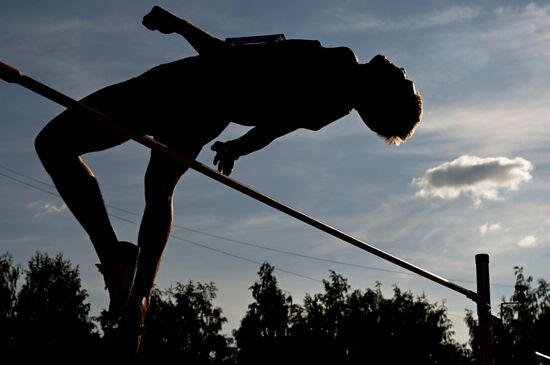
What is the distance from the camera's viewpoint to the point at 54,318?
58.9m

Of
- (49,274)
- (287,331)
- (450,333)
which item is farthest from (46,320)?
(450,333)

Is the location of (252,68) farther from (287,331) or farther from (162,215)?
(287,331)

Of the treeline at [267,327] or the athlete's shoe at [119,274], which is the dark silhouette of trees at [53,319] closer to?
the treeline at [267,327]

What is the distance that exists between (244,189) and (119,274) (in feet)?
2.82

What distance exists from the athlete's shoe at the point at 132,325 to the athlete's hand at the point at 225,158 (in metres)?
0.83

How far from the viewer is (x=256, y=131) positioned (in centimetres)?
464

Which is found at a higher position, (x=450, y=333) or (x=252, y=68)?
(x=450, y=333)

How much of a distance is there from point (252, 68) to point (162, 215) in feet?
3.09

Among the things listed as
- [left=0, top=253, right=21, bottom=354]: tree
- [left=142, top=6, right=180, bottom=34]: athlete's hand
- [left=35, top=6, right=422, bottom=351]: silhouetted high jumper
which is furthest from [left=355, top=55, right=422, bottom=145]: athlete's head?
[left=0, top=253, right=21, bottom=354]: tree

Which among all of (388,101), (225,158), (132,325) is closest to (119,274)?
(132,325)

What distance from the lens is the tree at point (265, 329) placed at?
6212 cm

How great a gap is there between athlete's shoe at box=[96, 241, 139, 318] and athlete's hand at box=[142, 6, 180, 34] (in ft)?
3.65

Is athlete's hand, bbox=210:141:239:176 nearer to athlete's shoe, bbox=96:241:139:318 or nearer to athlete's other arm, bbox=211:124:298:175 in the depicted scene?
athlete's other arm, bbox=211:124:298:175

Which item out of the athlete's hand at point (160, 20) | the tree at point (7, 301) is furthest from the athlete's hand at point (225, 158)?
the tree at point (7, 301)
